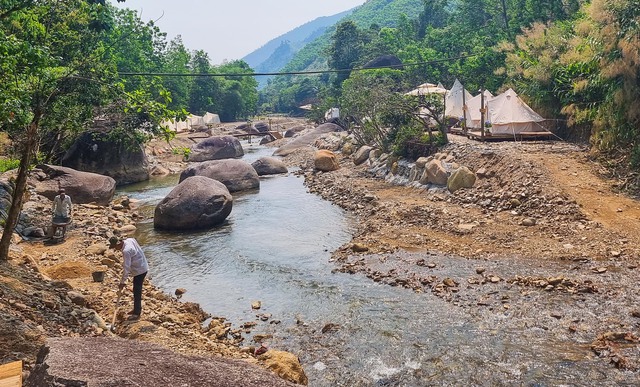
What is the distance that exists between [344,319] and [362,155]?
21.1m

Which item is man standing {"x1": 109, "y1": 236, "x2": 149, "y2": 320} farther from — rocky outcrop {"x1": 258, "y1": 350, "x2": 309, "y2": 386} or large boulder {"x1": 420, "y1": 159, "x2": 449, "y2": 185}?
large boulder {"x1": 420, "y1": 159, "x2": 449, "y2": 185}

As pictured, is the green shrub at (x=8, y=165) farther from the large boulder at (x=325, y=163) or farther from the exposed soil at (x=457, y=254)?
the large boulder at (x=325, y=163)

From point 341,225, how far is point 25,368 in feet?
44.9

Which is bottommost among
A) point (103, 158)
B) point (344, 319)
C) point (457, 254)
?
point (344, 319)

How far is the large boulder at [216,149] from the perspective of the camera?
38.8 m

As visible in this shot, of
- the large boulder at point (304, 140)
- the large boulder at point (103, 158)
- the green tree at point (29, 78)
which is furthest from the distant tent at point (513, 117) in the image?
the large boulder at point (304, 140)

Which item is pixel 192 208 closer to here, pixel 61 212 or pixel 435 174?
pixel 61 212

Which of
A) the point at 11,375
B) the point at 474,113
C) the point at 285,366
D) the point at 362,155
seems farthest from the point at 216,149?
the point at 11,375

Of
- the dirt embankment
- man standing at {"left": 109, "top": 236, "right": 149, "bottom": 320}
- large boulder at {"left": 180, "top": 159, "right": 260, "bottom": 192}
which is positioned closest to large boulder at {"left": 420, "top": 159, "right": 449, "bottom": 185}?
the dirt embankment

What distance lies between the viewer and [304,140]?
45.8 meters

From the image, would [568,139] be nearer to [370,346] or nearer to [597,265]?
[597,265]

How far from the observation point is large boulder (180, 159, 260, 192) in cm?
2634

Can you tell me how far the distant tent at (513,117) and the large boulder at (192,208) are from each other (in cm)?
1283

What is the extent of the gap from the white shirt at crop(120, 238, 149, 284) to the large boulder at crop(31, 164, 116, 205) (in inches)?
488
